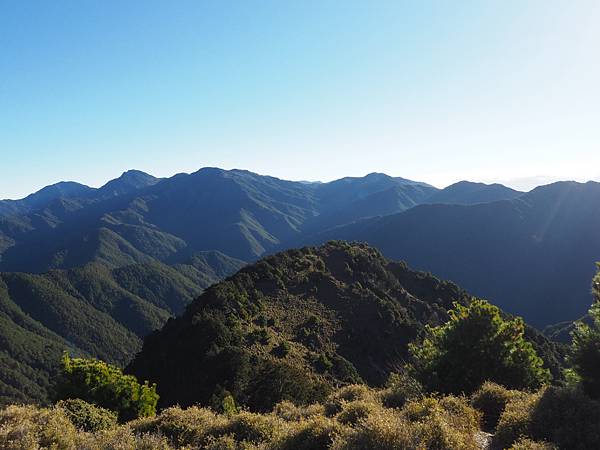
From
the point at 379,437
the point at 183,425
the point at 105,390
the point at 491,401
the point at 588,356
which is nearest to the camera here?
the point at 379,437

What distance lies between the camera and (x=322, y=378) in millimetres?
44156

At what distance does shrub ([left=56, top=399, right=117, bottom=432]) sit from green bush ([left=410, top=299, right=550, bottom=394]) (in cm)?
1464

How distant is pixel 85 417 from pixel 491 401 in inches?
623

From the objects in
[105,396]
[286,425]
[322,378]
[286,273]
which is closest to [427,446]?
[286,425]

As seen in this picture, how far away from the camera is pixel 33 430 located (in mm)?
11734

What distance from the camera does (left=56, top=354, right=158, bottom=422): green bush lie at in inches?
1258

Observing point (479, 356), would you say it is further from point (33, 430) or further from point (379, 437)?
point (33, 430)

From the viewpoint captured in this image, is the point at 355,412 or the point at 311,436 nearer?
the point at 311,436

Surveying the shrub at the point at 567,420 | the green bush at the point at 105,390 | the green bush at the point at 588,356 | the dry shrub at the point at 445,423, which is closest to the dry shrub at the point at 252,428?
the dry shrub at the point at 445,423

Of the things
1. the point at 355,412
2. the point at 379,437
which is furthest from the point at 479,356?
the point at 379,437

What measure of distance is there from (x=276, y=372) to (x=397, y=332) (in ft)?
96.6

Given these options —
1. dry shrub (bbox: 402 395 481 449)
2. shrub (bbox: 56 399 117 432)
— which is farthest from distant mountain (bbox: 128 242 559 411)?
dry shrub (bbox: 402 395 481 449)

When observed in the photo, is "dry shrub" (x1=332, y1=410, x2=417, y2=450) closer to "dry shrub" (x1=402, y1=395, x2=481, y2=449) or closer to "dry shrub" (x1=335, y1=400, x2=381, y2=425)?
"dry shrub" (x1=402, y1=395, x2=481, y2=449)

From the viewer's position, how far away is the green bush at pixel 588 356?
47.9ft
